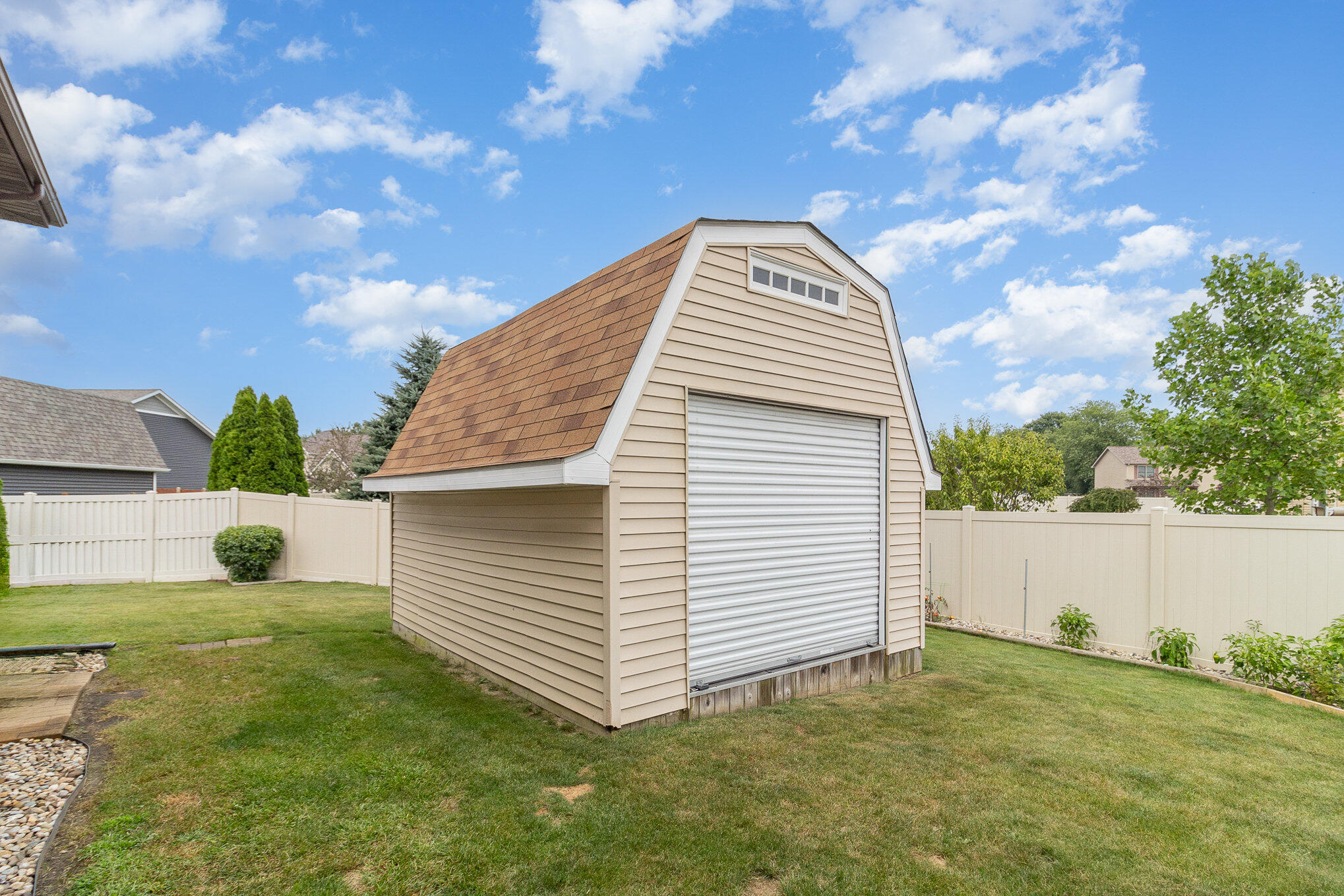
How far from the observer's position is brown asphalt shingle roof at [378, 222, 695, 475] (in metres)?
4.82

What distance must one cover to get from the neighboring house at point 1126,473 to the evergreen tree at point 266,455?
4674cm

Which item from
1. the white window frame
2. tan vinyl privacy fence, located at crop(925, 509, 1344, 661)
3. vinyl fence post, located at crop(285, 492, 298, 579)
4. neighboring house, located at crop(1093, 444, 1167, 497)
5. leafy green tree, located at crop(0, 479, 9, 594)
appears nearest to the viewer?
the white window frame

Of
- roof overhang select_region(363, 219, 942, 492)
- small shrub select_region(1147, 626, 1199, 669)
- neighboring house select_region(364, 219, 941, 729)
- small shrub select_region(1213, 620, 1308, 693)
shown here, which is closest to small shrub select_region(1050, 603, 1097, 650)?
small shrub select_region(1147, 626, 1199, 669)

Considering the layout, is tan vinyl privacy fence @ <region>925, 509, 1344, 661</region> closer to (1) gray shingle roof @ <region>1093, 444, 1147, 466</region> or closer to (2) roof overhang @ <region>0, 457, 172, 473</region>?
(2) roof overhang @ <region>0, 457, 172, 473</region>

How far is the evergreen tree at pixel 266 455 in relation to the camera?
666 inches

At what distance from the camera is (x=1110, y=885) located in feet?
9.46

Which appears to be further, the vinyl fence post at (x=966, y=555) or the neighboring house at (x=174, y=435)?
the neighboring house at (x=174, y=435)

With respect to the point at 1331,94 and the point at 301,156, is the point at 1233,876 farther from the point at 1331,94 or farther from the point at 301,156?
the point at 301,156

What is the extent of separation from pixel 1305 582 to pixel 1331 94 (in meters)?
9.31

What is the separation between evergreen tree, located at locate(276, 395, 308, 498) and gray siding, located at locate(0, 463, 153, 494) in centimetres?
493

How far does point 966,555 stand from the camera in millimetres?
9797

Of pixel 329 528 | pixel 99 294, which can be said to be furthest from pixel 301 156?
pixel 99 294

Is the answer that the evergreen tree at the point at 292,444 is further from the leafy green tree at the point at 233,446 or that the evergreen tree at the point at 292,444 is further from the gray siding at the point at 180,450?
the gray siding at the point at 180,450

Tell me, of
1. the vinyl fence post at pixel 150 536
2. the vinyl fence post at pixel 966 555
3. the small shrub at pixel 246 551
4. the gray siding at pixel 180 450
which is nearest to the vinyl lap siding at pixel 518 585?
the small shrub at pixel 246 551
